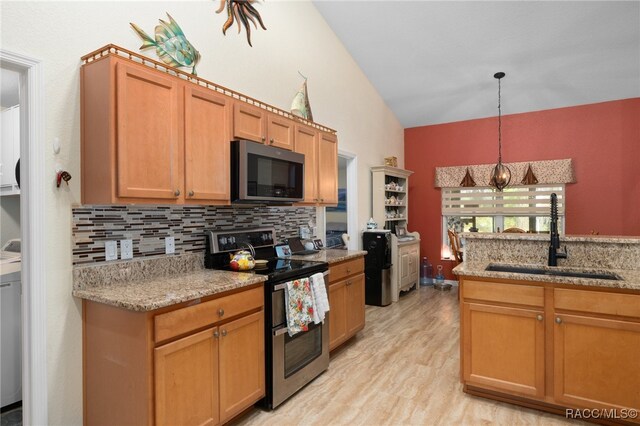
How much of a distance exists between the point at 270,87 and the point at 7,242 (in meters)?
2.61

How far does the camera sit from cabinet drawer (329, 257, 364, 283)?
3.12 metres

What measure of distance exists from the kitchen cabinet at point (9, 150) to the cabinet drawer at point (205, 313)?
1843 mm

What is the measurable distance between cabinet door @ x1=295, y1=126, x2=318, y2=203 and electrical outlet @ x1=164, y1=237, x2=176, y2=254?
122 cm

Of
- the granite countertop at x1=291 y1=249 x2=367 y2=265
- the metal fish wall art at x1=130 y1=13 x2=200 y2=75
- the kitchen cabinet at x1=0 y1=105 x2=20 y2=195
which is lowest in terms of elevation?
the granite countertop at x1=291 y1=249 x2=367 y2=265

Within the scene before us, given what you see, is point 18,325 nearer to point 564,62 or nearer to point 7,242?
point 7,242

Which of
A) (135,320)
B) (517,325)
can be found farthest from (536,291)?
(135,320)

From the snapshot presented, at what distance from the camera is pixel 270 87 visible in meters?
3.46

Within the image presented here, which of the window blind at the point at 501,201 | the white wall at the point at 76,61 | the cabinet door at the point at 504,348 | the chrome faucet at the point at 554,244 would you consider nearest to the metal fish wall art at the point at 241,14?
the white wall at the point at 76,61

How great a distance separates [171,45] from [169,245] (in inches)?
53.2

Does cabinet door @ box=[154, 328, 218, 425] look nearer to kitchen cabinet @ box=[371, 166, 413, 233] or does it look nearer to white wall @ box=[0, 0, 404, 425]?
white wall @ box=[0, 0, 404, 425]

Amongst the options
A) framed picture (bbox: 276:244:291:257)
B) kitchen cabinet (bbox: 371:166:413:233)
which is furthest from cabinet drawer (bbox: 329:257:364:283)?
kitchen cabinet (bbox: 371:166:413:233)

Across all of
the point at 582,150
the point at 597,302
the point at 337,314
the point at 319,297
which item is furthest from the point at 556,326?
the point at 582,150

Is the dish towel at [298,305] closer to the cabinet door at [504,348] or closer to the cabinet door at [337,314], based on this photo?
the cabinet door at [337,314]

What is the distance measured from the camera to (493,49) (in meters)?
4.26
